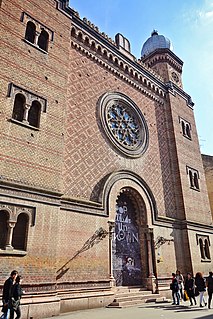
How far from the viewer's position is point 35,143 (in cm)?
963

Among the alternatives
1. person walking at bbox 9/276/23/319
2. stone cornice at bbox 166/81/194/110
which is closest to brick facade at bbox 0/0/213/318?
person walking at bbox 9/276/23/319

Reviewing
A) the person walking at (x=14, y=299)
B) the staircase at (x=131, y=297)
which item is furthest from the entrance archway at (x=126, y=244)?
the person walking at (x=14, y=299)

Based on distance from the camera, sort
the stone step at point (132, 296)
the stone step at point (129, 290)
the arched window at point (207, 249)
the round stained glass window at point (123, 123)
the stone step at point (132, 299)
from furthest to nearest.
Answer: the arched window at point (207, 249), the round stained glass window at point (123, 123), the stone step at point (129, 290), the stone step at point (132, 296), the stone step at point (132, 299)

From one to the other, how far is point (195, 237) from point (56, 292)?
32.4 feet

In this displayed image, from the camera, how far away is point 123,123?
1533cm

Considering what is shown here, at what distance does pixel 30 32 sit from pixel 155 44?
14.2m

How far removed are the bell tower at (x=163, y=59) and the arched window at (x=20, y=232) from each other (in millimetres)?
15858

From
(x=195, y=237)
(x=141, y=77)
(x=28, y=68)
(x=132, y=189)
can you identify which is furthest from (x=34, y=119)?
(x=195, y=237)

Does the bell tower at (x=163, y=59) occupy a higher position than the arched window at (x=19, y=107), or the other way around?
the bell tower at (x=163, y=59)

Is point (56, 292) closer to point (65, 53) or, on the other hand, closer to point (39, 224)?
point (39, 224)

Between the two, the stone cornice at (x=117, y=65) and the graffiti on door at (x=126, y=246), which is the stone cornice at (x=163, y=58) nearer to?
the stone cornice at (x=117, y=65)

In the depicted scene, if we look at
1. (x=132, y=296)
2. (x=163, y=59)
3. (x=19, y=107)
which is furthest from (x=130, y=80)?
(x=132, y=296)

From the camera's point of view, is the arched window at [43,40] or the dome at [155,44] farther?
the dome at [155,44]

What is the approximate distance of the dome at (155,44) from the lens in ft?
74.3
